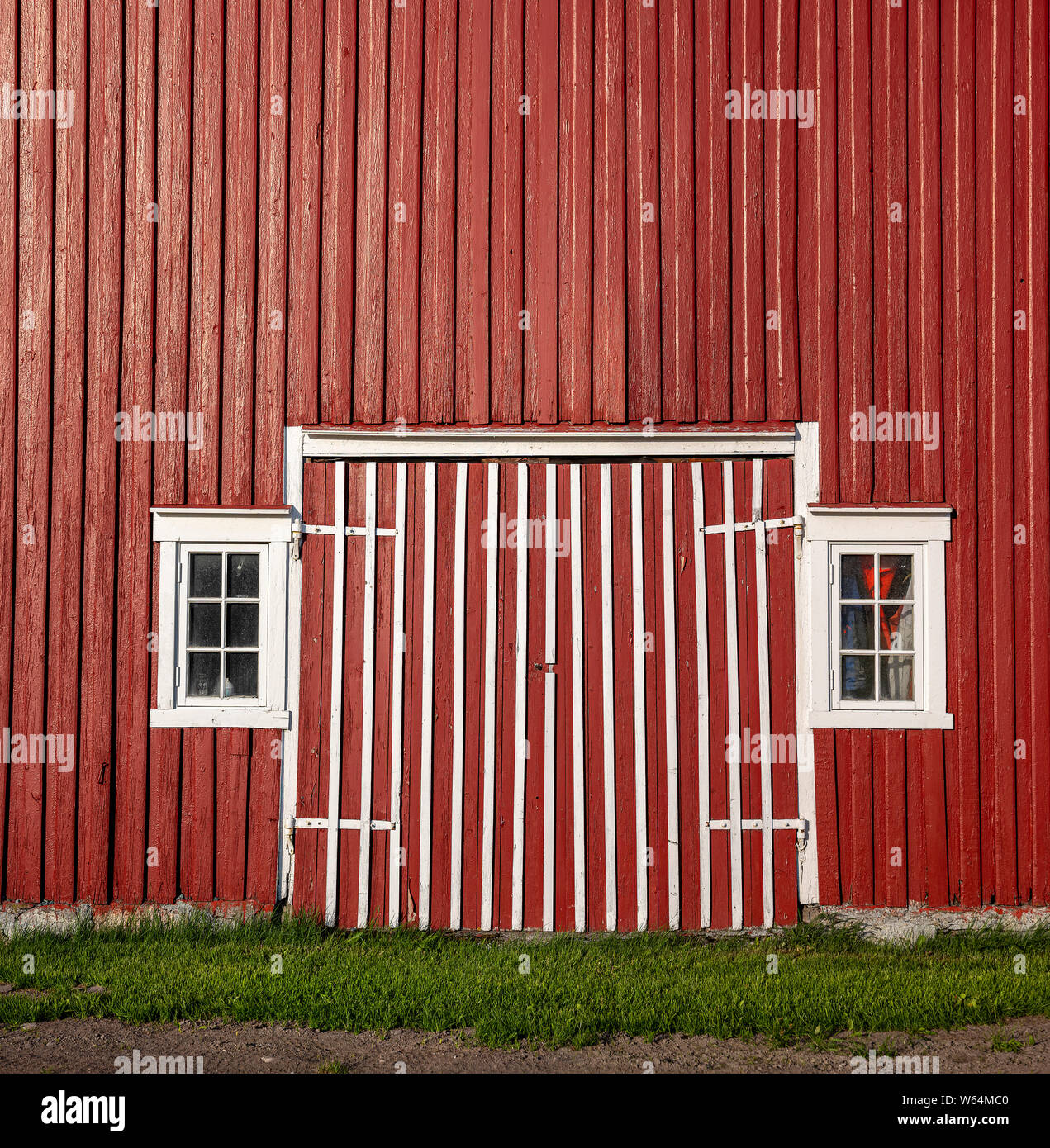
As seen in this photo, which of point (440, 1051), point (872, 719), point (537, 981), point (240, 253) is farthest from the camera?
point (240, 253)

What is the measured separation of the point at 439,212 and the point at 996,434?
13.8ft

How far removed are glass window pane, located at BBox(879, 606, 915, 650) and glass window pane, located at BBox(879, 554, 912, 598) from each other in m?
0.10

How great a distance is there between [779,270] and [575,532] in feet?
7.73

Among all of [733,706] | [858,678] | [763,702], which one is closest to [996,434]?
[858,678]

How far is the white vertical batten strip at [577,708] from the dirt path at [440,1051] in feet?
5.23

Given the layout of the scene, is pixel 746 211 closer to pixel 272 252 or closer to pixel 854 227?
pixel 854 227

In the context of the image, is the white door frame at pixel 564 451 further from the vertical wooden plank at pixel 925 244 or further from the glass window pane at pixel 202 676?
the vertical wooden plank at pixel 925 244

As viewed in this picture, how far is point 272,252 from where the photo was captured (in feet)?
20.7

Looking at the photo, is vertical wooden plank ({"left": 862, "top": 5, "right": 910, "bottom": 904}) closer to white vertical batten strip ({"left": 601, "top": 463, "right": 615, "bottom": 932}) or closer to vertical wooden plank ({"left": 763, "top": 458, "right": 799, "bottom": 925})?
vertical wooden plank ({"left": 763, "top": 458, "right": 799, "bottom": 925})

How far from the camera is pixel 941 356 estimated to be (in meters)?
6.28

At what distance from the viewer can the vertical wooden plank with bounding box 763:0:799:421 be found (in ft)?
20.7

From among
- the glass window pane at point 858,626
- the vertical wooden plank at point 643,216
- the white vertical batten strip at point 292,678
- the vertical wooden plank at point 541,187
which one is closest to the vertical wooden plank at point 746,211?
the vertical wooden plank at point 643,216

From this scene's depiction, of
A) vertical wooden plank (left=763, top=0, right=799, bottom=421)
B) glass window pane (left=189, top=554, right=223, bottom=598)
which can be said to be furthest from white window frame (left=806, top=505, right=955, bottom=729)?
glass window pane (left=189, top=554, right=223, bottom=598)

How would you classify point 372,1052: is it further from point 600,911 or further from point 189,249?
point 189,249
